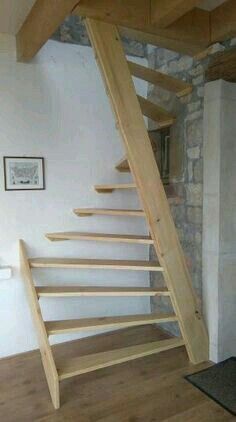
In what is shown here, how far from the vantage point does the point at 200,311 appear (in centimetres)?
257

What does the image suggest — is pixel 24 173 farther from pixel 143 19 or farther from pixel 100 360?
pixel 100 360

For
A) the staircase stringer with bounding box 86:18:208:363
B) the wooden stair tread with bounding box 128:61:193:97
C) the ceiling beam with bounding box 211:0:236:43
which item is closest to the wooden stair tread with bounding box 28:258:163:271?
Answer: the staircase stringer with bounding box 86:18:208:363

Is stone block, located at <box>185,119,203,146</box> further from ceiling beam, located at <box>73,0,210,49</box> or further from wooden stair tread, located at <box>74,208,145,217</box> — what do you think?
wooden stair tread, located at <box>74,208,145,217</box>

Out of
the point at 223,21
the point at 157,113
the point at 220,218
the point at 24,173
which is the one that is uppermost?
the point at 223,21

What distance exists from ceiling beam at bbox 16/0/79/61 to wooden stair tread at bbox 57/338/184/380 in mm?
2173

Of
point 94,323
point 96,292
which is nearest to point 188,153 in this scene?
point 96,292

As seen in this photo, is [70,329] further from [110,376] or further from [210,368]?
[210,368]

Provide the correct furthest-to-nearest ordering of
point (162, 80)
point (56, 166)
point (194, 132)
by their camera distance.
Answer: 1. point (56, 166)
2. point (194, 132)
3. point (162, 80)

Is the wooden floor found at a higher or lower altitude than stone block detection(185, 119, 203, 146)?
lower

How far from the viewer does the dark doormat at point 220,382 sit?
208cm

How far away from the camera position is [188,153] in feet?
9.05

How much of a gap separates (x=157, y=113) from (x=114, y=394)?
222 centimetres

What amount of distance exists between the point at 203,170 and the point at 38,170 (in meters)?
1.35

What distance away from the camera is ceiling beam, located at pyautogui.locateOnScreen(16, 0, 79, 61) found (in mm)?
1830
